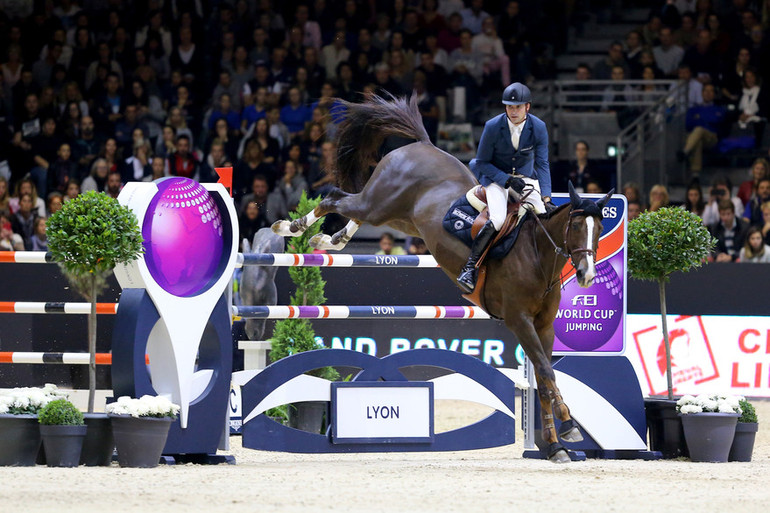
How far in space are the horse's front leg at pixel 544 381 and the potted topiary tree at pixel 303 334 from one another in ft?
4.72

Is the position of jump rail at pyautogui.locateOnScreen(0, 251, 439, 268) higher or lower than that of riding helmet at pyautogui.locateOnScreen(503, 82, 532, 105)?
lower

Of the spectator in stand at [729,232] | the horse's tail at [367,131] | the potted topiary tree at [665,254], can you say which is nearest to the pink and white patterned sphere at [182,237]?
the horse's tail at [367,131]

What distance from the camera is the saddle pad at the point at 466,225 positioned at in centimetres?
726

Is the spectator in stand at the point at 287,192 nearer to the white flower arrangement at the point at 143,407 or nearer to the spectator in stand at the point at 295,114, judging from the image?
the spectator in stand at the point at 295,114

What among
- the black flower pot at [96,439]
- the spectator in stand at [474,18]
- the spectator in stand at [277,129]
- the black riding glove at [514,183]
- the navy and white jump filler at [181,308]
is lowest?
the black flower pot at [96,439]

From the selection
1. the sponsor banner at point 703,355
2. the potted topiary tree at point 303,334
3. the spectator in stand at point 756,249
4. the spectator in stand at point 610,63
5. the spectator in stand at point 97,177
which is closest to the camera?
the potted topiary tree at point 303,334

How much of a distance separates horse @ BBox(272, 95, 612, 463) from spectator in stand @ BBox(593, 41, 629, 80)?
8.08 meters

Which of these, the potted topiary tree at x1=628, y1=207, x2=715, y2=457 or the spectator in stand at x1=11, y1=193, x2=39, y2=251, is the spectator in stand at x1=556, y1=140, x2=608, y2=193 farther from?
the spectator in stand at x1=11, y1=193, x2=39, y2=251

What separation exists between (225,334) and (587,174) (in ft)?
24.9

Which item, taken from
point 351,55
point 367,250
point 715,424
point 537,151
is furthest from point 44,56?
point 715,424

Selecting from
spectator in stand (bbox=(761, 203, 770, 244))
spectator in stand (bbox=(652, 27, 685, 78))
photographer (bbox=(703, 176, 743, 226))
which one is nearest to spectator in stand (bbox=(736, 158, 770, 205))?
photographer (bbox=(703, 176, 743, 226))

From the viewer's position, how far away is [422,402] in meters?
7.51

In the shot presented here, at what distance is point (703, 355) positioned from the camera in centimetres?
1131

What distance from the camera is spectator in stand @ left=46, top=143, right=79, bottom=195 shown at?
14039 mm
